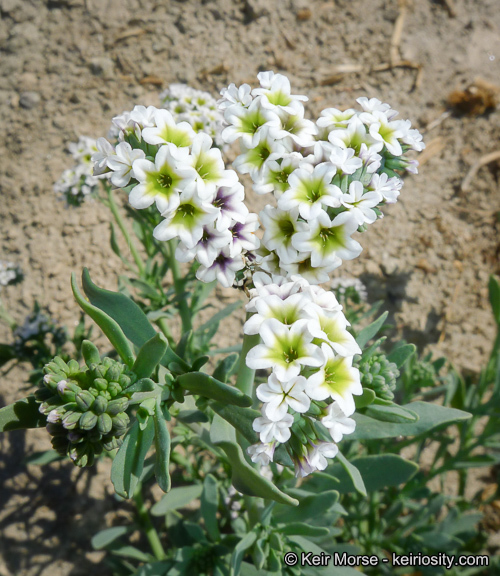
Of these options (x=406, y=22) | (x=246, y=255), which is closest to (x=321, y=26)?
(x=406, y=22)

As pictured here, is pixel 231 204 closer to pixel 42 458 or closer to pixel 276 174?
pixel 276 174

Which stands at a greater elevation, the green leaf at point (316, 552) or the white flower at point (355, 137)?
the white flower at point (355, 137)

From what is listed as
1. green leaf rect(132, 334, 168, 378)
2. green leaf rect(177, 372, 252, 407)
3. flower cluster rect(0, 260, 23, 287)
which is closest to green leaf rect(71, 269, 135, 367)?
green leaf rect(132, 334, 168, 378)

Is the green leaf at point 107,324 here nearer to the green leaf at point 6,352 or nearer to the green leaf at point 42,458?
the green leaf at point 6,352

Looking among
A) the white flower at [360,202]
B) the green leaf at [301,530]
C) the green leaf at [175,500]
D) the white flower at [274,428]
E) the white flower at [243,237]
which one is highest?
the white flower at [360,202]

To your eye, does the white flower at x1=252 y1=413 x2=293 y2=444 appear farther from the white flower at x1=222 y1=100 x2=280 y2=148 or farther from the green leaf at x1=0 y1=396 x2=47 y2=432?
the white flower at x1=222 y1=100 x2=280 y2=148

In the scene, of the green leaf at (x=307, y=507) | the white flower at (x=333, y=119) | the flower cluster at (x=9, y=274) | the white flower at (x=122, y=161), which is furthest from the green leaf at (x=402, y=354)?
the flower cluster at (x=9, y=274)

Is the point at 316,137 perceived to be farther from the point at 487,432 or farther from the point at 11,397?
the point at 11,397
